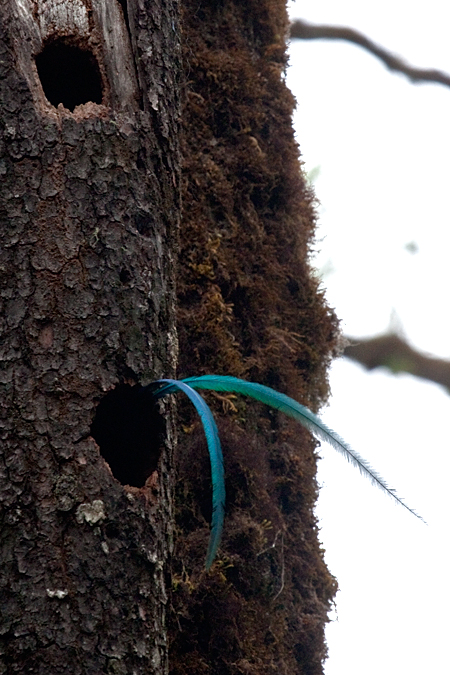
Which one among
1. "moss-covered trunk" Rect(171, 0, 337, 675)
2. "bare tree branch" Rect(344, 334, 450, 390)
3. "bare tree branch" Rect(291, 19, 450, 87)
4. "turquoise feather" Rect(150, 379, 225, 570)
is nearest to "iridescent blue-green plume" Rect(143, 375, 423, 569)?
"turquoise feather" Rect(150, 379, 225, 570)

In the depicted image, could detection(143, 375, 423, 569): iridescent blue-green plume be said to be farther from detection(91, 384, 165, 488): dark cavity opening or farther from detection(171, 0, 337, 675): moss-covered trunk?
detection(171, 0, 337, 675): moss-covered trunk

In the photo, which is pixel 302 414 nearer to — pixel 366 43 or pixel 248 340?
pixel 248 340

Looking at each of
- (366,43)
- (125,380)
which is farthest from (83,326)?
(366,43)

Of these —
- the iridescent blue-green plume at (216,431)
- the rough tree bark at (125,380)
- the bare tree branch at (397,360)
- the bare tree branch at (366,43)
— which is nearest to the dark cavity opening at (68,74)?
the rough tree bark at (125,380)

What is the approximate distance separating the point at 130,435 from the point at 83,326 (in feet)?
0.95

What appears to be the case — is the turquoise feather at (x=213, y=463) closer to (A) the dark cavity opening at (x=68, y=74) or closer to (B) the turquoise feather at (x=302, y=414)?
(B) the turquoise feather at (x=302, y=414)

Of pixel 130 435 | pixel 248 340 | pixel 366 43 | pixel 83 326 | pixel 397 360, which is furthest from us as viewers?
pixel 366 43

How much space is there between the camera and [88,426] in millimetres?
1635

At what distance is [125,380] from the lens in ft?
5.59

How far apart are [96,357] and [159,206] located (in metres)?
0.42

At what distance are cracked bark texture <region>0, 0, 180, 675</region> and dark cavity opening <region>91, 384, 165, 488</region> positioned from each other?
10mm

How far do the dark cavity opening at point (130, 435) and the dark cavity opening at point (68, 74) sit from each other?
2.41 feet

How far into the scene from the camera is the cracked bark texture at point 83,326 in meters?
1.53

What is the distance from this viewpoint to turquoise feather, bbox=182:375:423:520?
1665 mm
